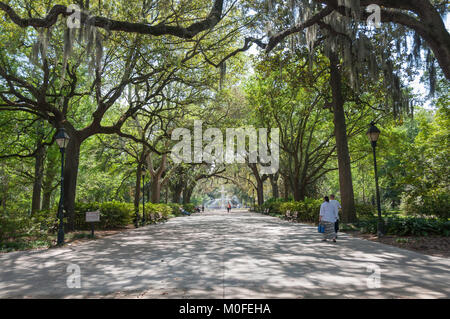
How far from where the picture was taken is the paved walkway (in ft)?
15.1

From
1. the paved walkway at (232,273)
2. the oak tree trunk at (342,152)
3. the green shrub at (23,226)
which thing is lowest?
the paved walkway at (232,273)

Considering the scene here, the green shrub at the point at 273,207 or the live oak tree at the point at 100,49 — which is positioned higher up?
the live oak tree at the point at 100,49

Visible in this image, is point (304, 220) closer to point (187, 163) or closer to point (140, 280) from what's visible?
point (187, 163)

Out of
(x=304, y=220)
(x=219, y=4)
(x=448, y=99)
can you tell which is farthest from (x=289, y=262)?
(x=448, y=99)

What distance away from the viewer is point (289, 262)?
6965mm

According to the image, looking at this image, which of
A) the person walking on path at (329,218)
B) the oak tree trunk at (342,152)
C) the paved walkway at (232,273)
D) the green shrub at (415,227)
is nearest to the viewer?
the paved walkway at (232,273)

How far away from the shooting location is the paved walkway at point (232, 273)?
4.62m

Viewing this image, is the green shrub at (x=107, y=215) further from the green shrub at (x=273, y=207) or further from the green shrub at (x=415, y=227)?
the green shrub at (x=273, y=207)

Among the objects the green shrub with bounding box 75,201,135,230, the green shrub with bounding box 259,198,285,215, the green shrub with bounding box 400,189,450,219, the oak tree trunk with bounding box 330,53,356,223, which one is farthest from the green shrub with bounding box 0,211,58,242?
the green shrub with bounding box 259,198,285,215

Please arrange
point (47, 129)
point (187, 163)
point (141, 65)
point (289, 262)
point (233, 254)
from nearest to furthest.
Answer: point (289, 262)
point (233, 254)
point (141, 65)
point (47, 129)
point (187, 163)

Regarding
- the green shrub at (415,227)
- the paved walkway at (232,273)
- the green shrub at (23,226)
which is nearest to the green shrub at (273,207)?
the green shrub at (415,227)

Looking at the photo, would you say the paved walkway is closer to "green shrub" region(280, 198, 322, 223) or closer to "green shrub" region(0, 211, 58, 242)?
"green shrub" region(0, 211, 58, 242)

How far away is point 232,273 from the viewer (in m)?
Result: 5.88

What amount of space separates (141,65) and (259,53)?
20.9 ft
